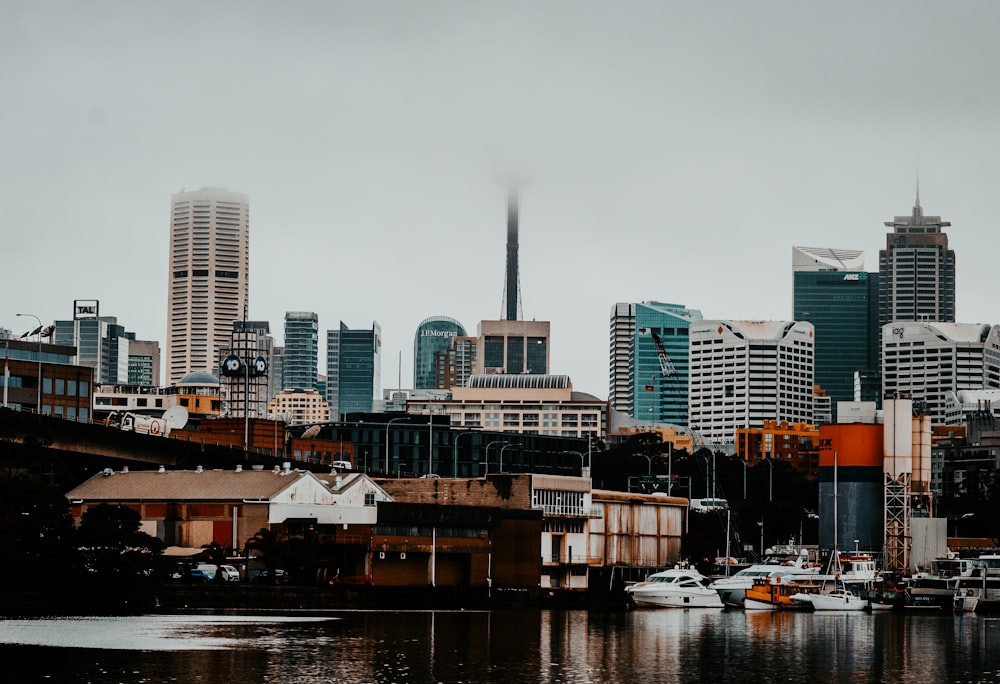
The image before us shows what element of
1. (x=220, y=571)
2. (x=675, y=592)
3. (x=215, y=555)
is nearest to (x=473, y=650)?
(x=220, y=571)

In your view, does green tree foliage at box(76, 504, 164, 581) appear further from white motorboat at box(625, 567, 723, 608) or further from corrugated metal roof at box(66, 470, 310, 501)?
white motorboat at box(625, 567, 723, 608)

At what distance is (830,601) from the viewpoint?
186 metres

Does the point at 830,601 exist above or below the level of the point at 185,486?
below

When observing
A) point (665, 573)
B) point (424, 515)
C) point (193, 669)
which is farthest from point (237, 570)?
point (193, 669)

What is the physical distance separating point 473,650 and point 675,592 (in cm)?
7264

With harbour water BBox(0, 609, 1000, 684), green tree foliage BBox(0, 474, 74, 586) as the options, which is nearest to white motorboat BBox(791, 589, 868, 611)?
harbour water BBox(0, 609, 1000, 684)

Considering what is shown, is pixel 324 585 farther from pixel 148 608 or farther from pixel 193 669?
pixel 193 669

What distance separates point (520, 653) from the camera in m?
110

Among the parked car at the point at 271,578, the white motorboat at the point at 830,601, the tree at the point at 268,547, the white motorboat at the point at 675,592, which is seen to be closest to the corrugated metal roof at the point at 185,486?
the tree at the point at 268,547

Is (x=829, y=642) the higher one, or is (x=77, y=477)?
(x=77, y=477)

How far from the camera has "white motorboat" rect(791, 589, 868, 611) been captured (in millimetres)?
185625

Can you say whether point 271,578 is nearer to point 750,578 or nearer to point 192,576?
point 192,576

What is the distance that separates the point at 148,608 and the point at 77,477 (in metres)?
48.1

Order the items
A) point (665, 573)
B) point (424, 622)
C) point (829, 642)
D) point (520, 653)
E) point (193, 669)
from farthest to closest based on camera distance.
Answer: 1. point (665, 573)
2. point (424, 622)
3. point (829, 642)
4. point (520, 653)
5. point (193, 669)
